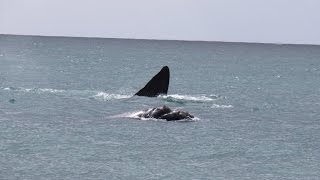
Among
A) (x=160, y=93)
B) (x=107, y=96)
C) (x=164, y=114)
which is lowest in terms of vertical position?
(x=107, y=96)

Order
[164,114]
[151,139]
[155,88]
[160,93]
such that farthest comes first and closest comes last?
[160,93] → [155,88] → [164,114] → [151,139]

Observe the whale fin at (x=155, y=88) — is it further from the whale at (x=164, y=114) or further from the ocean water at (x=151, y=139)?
the whale at (x=164, y=114)

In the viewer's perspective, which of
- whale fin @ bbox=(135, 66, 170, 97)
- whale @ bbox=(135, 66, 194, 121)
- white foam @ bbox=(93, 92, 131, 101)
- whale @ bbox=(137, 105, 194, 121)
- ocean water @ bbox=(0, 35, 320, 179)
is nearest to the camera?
ocean water @ bbox=(0, 35, 320, 179)

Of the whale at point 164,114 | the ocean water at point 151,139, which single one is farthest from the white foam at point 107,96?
the whale at point 164,114

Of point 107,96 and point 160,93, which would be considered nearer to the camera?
point 160,93

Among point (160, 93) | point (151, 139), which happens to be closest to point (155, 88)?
point (160, 93)

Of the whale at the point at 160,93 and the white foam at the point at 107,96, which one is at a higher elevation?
the whale at the point at 160,93

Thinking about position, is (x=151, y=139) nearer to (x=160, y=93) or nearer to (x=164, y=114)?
(x=164, y=114)

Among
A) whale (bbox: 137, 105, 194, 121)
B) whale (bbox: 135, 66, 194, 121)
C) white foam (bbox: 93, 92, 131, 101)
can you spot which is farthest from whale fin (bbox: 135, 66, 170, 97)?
whale (bbox: 137, 105, 194, 121)

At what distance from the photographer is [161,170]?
51531mm

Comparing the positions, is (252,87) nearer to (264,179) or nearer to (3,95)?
(3,95)

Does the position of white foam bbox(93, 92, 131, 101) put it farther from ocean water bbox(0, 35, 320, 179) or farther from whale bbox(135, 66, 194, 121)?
whale bbox(135, 66, 194, 121)

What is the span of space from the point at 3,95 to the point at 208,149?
46.0 m

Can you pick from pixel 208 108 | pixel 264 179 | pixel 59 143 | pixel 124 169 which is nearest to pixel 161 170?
pixel 124 169
